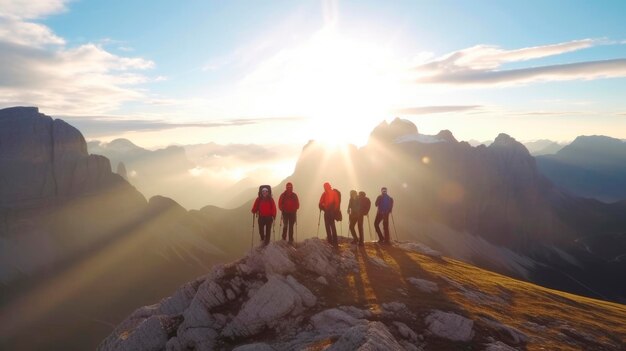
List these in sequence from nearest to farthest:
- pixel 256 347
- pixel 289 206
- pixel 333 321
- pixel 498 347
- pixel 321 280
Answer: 1. pixel 256 347
2. pixel 498 347
3. pixel 333 321
4. pixel 321 280
5. pixel 289 206

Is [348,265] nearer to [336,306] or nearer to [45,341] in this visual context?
[336,306]

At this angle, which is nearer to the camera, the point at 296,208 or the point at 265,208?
the point at 265,208

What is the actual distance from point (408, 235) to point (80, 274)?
140759mm

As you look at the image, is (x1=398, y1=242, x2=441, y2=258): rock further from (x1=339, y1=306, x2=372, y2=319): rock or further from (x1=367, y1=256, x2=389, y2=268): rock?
(x1=339, y1=306, x2=372, y2=319): rock

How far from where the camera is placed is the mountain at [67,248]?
125312mm

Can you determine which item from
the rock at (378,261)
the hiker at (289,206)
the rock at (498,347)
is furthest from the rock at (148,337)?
the rock at (498,347)

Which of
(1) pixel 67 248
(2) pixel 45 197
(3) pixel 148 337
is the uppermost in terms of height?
(3) pixel 148 337

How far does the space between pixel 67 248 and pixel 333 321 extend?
183 meters

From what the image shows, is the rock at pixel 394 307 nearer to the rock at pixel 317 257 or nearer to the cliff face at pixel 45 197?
the rock at pixel 317 257

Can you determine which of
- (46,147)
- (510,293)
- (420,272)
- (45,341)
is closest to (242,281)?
(420,272)

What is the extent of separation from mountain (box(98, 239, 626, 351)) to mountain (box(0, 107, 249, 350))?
11194 centimetres

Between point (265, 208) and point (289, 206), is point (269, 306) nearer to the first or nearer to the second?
point (265, 208)

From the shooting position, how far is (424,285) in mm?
26125

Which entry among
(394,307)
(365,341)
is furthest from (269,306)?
(365,341)
